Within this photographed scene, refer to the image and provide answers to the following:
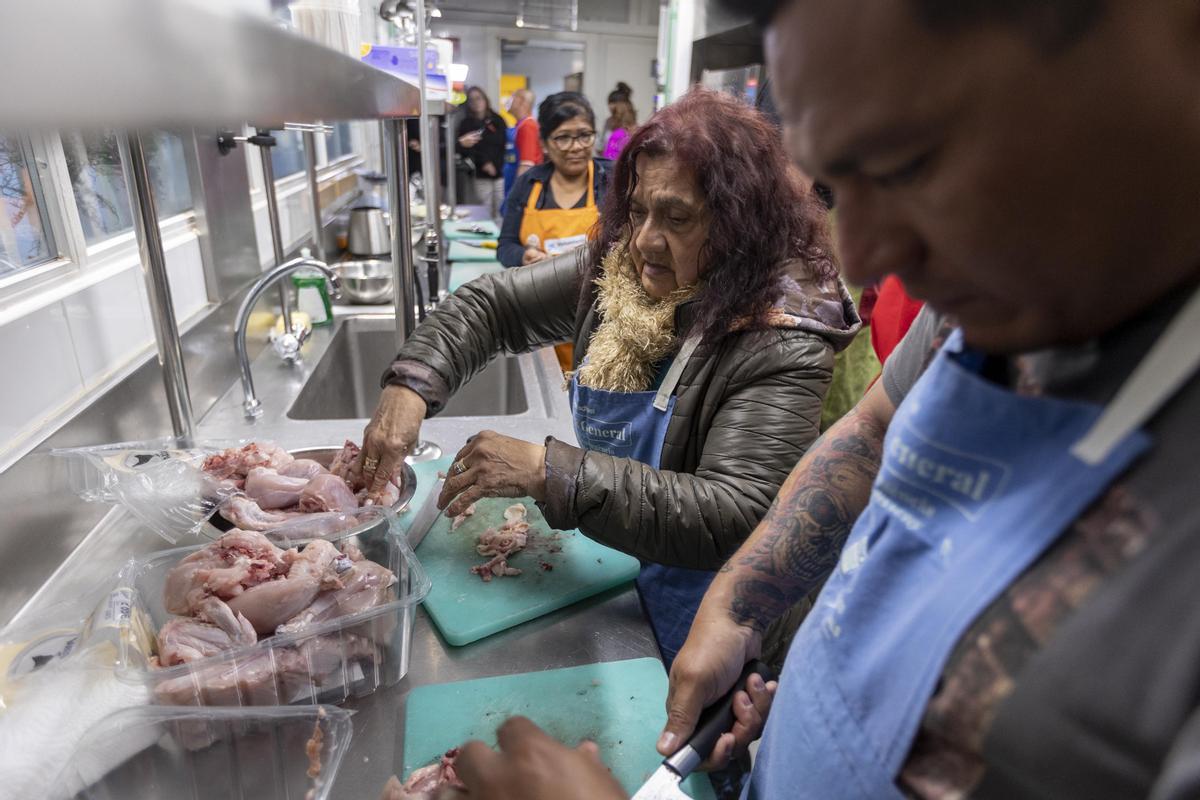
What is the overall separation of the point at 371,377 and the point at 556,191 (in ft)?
4.24

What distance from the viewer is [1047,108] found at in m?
0.32

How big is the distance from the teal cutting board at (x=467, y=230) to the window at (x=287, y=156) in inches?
36.3

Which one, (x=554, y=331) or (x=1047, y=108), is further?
(x=554, y=331)

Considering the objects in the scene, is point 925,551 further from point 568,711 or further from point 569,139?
point 569,139

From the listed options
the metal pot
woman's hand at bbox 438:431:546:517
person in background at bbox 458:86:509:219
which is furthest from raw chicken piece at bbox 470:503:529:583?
person in background at bbox 458:86:509:219

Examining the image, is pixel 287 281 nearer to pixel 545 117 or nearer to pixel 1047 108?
pixel 545 117

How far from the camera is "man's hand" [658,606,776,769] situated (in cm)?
82

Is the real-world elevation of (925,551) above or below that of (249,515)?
above

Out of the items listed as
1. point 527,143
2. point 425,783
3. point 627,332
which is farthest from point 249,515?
point 527,143

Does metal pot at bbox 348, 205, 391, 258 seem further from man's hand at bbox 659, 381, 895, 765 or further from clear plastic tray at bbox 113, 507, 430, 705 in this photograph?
man's hand at bbox 659, 381, 895, 765

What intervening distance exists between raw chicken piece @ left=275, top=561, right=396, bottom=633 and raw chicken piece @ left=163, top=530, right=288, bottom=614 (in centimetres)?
8

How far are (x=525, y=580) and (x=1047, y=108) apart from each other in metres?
1.03

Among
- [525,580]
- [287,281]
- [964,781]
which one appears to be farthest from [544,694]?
[287,281]

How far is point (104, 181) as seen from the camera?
153 cm
